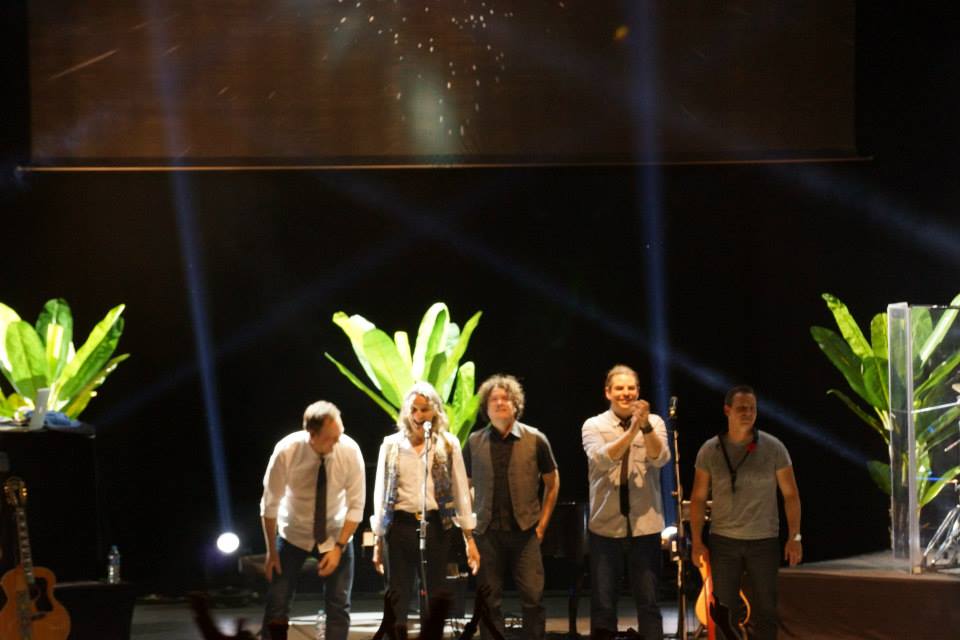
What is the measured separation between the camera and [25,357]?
6859 millimetres

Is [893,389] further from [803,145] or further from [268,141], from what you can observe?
[268,141]

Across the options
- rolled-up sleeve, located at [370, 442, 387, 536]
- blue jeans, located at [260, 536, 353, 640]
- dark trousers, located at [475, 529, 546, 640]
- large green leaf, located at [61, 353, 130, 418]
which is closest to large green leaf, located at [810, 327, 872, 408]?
dark trousers, located at [475, 529, 546, 640]

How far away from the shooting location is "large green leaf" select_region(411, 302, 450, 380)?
7.89 meters

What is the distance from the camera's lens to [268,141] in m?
8.52

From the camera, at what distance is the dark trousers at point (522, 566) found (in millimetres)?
6281

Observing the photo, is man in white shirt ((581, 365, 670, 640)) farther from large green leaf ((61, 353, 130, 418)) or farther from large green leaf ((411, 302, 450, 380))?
large green leaf ((61, 353, 130, 418))

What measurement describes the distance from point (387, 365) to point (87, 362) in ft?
5.50

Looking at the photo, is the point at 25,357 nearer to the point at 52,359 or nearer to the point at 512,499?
the point at 52,359

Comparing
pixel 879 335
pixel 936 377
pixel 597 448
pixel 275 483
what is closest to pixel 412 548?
pixel 275 483

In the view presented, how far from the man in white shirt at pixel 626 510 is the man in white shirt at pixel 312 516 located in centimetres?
112

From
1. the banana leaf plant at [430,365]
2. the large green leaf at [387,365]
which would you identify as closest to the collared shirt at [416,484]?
the large green leaf at [387,365]

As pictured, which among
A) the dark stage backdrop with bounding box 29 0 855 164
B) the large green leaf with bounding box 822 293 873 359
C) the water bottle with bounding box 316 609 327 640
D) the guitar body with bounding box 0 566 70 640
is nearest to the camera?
the guitar body with bounding box 0 566 70 640

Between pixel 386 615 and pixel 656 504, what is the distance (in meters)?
4.28

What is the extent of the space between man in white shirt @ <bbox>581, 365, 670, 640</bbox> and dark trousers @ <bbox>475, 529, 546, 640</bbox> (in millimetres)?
260
